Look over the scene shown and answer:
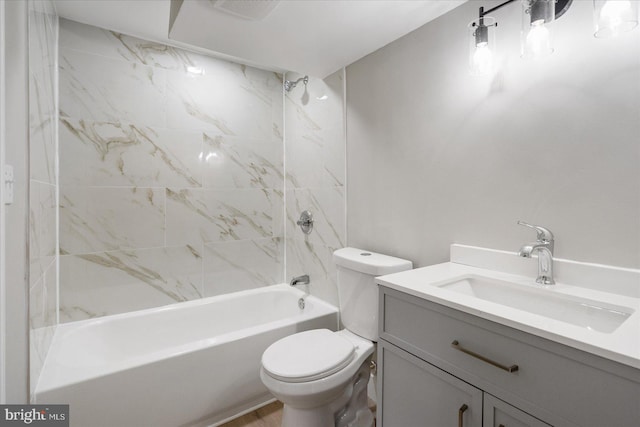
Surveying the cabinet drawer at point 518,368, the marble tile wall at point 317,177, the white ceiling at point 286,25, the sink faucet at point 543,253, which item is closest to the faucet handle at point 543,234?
the sink faucet at point 543,253

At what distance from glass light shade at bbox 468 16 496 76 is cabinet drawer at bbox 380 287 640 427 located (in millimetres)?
977

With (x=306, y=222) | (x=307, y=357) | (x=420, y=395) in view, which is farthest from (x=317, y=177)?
(x=420, y=395)

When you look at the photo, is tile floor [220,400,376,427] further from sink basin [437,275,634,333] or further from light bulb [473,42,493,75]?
light bulb [473,42,493,75]

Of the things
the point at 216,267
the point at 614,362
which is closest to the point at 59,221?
the point at 216,267

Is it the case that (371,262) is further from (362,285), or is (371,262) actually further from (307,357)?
(307,357)

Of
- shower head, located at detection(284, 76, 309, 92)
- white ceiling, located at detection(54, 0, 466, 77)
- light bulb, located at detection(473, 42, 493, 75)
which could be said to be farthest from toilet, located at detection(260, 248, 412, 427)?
shower head, located at detection(284, 76, 309, 92)

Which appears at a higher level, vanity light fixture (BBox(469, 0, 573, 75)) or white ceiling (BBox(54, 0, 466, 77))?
white ceiling (BBox(54, 0, 466, 77))

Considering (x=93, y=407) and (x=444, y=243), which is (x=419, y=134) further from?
(x=93, y=407)

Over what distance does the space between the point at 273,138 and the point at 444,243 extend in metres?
1.77

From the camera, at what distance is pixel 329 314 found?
2.12 m

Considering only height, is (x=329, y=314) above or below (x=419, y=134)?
below

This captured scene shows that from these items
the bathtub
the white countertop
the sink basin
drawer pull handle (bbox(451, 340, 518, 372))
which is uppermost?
the white countertop

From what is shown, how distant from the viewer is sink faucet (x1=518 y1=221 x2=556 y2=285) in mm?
1094

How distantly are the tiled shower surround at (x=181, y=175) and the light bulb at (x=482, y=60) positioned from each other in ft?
3.25
